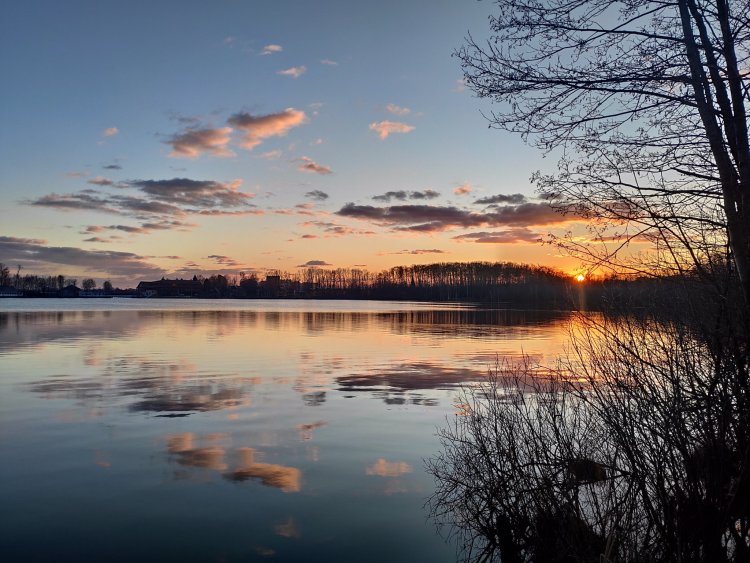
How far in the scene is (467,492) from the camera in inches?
346

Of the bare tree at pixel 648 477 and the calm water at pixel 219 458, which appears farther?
the calm water at pixel 219 458

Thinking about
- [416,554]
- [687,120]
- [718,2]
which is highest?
[718,2]

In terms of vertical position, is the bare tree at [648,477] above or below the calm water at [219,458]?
above

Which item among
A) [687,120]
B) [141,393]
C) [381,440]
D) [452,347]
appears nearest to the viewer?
[687,120]

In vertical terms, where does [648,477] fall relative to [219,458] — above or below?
above

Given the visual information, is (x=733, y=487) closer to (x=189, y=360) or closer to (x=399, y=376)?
(x=399, y=376)

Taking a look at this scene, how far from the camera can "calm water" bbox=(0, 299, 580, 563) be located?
8391 millimetres

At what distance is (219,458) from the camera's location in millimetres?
11883

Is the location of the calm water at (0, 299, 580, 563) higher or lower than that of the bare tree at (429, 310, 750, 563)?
lower

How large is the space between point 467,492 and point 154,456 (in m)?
6.75

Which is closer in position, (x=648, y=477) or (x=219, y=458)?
(x=648, y=477)

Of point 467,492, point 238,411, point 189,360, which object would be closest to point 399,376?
point 238,411

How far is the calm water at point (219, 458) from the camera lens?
8391 mm

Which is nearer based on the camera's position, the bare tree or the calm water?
the bare tree
